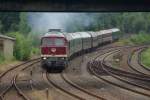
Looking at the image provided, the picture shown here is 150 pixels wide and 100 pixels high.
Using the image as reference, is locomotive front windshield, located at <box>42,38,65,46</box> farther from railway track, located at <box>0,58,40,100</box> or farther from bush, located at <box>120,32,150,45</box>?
bush, located at <box>120,32,150,45</box>

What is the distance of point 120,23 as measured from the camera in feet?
299

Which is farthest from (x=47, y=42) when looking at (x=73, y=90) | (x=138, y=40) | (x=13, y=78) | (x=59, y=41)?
(x=138, y=40)

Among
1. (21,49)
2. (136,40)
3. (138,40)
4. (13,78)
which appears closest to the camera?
(13,78)

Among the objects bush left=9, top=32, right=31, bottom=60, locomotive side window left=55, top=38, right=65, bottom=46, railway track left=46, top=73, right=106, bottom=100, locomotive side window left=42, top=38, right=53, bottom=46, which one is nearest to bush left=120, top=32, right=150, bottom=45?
bush left=9, top=32, right=31, bottom=60

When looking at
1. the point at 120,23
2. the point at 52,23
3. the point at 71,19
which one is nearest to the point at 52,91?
the point at 52,23

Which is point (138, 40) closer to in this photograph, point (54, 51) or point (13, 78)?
point (54, 51)

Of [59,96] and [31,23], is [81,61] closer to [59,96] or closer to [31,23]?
[59,96]

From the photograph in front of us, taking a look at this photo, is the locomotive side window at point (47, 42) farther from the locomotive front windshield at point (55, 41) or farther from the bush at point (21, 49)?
the bush at point (21, 49)

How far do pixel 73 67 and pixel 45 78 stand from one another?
731 centimetres

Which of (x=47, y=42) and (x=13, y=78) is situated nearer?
(x=13, y=78)

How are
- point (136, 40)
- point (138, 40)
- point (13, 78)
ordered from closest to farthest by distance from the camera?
point (13, 78), point (136, 40), point (138, 40)

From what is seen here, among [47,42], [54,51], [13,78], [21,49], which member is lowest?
[13,78]

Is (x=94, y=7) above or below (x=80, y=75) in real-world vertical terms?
above

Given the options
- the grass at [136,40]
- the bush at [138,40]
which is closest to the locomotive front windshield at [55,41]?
the grass at [136,40]
